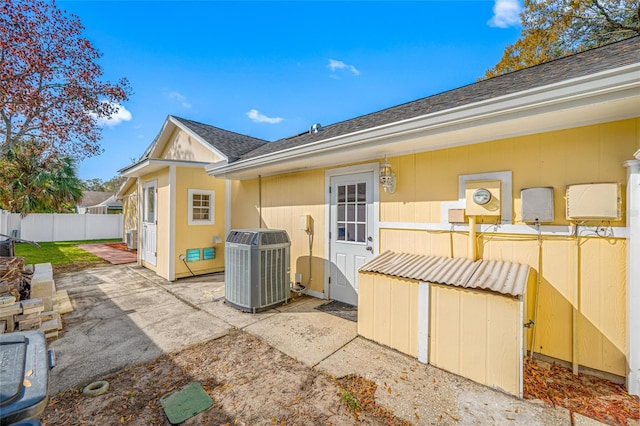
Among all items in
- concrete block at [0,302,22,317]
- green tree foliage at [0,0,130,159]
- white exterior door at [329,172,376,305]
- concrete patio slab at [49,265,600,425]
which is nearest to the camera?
concrete patio slab at [49,265,600,425]

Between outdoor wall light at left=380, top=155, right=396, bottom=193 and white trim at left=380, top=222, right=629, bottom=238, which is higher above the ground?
outdoor wall light at left=380, top=155, right=396, bottom=193

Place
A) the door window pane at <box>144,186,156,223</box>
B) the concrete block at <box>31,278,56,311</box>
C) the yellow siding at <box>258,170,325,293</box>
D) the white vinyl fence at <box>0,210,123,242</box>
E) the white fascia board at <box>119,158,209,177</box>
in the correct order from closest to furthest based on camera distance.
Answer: the concrete block at <box>31,278,56,311</box>, the yellow siding at <box>258,170,325,293</box>, the white fascia board at <box>119,158,209,177</box>, the door window pane at <box>144,186,156,223</box>, the white vinyl fence at <box>0,210,123,242</box>

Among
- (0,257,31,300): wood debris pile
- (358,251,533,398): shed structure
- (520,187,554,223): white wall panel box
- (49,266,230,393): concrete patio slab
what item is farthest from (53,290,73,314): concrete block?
(520,187,554,223): white wall panel box

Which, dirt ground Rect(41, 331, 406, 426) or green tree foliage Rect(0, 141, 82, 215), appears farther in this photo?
green tree foliage Rect(0, 141, 82, 215)

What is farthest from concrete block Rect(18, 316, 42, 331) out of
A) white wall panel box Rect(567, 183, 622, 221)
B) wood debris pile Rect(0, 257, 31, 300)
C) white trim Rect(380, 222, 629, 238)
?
white wall panel box Rect(567, 183, 622, 221)

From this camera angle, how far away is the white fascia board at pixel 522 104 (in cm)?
199

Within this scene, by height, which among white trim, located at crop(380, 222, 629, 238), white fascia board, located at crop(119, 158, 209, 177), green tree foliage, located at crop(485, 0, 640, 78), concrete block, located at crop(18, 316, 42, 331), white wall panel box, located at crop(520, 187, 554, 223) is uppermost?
green tree foliage, located at crop(485, 0, 640, 78)

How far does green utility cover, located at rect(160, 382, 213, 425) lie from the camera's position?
204cm

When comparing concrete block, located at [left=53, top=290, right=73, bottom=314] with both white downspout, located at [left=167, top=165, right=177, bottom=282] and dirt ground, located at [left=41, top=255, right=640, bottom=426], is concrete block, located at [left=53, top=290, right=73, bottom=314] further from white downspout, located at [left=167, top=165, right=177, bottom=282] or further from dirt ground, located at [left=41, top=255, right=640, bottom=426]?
dirt ground, located at [left=41, top=255, right=640, bottom=426]

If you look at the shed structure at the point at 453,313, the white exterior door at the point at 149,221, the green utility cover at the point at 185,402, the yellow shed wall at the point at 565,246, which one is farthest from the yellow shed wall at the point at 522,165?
the white exterior door at the point at 149,221

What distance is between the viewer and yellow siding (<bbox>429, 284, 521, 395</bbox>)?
2264mm

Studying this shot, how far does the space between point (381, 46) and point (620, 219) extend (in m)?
6.22

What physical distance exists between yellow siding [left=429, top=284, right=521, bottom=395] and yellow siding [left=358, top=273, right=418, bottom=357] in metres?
0.22

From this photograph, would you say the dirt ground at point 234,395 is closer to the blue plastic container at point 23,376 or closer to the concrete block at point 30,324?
the blue plastic container at point 23,376
